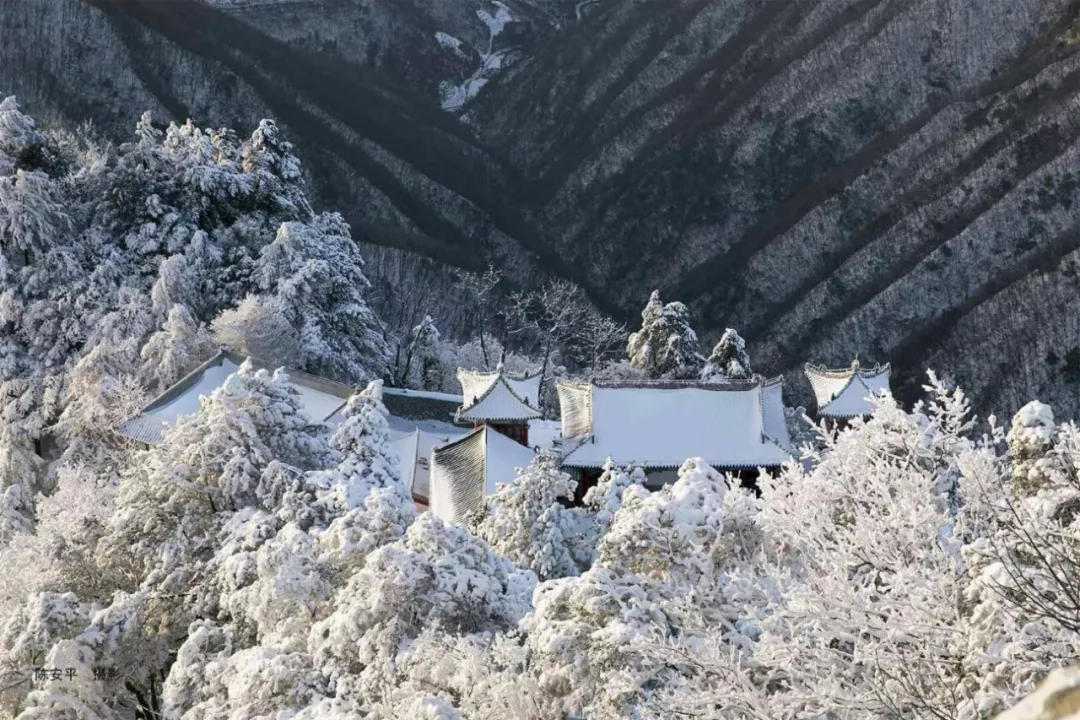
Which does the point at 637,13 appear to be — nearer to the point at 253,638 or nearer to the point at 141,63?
the point at 141,63

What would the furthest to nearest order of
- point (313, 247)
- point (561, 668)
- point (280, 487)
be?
point (313, 247) < point (280, 487) < point (561, 668)

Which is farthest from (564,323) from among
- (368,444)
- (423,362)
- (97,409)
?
(368,444)

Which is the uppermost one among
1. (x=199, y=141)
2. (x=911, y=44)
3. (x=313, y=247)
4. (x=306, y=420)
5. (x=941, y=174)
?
(x=911, y=44)

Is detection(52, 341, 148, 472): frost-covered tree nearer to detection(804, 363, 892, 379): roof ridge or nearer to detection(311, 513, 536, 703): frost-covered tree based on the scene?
detection(311, 513, 536, 703): frost-covered tree

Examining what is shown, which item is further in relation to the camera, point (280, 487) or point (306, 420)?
point (306, 420)

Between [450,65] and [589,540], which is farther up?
[450,65]

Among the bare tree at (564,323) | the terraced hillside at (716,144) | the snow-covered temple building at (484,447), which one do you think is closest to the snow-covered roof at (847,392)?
the snow-covered temple building at (484,447)

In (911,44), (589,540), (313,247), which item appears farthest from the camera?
(911,44)

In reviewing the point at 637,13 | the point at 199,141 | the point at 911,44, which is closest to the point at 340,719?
the point at 199,141
